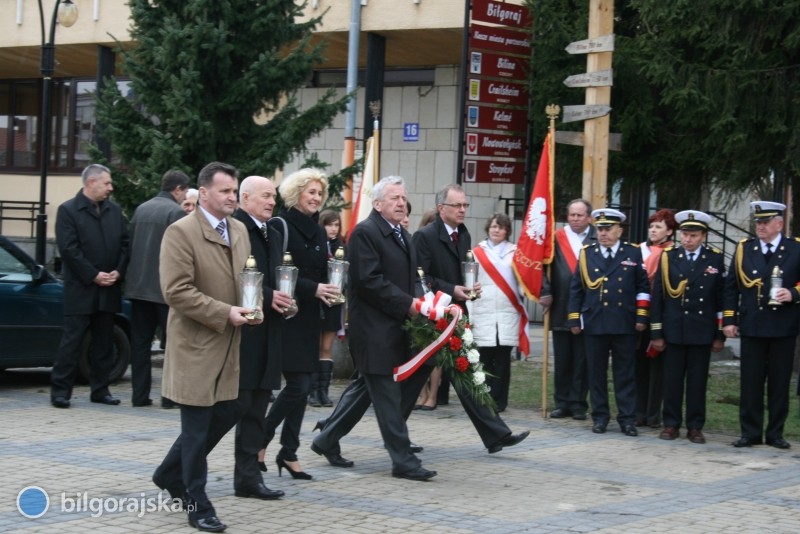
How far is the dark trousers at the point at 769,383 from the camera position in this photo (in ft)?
34.6

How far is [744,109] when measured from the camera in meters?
14.5

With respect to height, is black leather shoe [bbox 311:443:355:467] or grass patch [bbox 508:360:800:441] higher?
black leather shoe [bbox 311:443:355:467]

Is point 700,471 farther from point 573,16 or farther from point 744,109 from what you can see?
point 573,16

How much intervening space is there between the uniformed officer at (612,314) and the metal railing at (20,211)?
69.6 feet

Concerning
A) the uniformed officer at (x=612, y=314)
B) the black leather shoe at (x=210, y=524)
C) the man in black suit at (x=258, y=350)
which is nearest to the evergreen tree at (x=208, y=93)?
the uniformed officer at (x=612, y=314)

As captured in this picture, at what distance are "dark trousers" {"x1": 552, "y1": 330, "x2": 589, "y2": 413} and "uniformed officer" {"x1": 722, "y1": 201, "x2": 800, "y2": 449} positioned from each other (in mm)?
1682

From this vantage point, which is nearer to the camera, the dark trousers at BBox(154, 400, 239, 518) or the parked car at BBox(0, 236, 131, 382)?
the dark trousers at BBox(154, 400, 239, 518)

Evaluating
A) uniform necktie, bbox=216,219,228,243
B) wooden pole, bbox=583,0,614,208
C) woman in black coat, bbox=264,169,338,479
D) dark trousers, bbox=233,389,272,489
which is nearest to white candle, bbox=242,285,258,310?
uniform necktie, bbox=216,219,228,243

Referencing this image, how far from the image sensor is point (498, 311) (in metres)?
12.1

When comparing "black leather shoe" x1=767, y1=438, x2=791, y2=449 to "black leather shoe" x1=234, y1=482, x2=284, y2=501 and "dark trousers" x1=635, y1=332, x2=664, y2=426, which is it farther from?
"black leather shoe" x1=234, y1=482, x2=284, y2=501

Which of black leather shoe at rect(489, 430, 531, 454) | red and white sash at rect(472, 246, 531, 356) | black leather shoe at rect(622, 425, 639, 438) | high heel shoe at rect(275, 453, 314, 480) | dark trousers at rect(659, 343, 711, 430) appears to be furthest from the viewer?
red and white sash at rect(472, 246, 531, 356)

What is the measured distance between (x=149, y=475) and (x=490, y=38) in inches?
408

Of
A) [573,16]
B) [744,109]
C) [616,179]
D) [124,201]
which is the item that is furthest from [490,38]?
[124,201]

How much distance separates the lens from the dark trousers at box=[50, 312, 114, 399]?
11.6 metres
